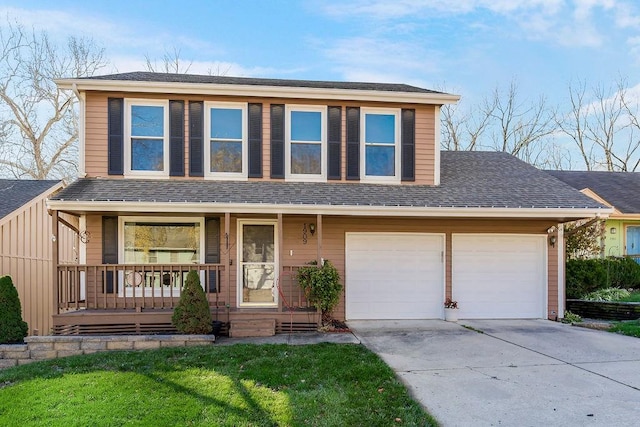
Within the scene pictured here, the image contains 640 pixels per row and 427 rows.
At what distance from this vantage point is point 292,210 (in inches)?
291

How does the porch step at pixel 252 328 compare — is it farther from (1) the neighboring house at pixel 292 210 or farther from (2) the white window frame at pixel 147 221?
(2) the white window frame at pixel 147 221

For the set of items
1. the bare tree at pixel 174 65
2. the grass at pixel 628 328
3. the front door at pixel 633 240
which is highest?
the bare tree at pixel 174 65

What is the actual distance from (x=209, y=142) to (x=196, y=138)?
27 centimetres

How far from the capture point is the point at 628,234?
15375 mm

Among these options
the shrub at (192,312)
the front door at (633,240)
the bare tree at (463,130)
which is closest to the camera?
the shrub at (192,312)

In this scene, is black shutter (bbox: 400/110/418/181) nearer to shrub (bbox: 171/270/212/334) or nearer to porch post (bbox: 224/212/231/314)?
porch post (bbox: 224/212/231/314)

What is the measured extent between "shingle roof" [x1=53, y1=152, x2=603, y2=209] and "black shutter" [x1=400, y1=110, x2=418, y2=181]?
0.34 meters

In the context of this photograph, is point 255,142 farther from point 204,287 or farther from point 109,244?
point 109,244

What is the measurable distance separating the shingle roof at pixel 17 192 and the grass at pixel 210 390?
4.54 m

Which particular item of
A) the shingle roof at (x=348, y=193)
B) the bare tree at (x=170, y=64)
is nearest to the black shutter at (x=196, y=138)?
the shingle roof at (x=348, y=193)

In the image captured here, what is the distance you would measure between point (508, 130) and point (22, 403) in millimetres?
24949

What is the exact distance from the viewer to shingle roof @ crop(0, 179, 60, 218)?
8.65 m

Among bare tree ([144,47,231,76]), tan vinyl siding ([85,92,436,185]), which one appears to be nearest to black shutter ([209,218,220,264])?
tan vinyl siding ([85,92,436,185])

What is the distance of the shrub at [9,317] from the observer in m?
6.42
